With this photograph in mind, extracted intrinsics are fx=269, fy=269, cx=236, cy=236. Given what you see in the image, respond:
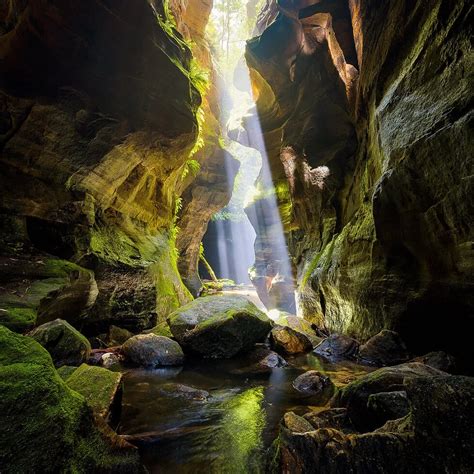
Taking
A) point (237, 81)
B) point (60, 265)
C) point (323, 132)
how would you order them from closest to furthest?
point (60, 265), point (323, 132), point (237, 81)

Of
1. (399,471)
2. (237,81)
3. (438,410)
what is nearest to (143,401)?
(399,471)

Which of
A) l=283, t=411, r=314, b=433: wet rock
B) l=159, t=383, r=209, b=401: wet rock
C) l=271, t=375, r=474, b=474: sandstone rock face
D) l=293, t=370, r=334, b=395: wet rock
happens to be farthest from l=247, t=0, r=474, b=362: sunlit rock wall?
l=159, t=383, r=209, b=401: wet rock

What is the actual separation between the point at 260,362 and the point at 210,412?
2.94 meters

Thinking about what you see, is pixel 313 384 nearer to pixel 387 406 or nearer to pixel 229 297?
pixel 387 406

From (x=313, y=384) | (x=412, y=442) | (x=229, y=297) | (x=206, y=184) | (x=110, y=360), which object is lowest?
(x=313, y=384)

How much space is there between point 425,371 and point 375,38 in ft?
25.9

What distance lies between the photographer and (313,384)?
15.9ft

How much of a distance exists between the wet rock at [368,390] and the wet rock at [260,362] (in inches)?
108

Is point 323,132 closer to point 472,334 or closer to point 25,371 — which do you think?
point 472,334

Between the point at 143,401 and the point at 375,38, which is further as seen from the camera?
the point at 375,38

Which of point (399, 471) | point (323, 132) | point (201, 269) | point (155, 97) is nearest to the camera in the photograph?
point (399, 471)

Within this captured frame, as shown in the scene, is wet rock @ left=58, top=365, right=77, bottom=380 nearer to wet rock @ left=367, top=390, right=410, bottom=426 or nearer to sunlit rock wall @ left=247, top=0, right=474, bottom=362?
wet rock @ left=367, top=390, right=410, bottom=426

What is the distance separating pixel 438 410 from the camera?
6.70 feet

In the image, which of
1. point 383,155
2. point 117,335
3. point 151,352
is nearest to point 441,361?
point 383,155
